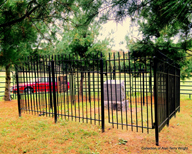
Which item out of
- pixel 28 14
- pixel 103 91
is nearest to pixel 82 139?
pixel 103 91

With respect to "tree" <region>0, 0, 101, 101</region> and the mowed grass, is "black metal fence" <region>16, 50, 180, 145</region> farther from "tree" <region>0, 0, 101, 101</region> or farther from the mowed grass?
"tree" <region>0, 0, 101, 101</region>

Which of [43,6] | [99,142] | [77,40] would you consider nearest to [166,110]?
[99,142]

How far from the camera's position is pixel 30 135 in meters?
4.93

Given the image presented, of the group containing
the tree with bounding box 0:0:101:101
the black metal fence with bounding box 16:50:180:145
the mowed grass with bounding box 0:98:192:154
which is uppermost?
the tree with bounding box 0:0:101:101

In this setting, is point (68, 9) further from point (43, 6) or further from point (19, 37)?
point (19, 37)

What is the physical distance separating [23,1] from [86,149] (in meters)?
4.89

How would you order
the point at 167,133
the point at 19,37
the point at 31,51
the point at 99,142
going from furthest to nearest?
1. the point at 31,51
2. the point at 19,37
3. the point at 167,133
4. the point at 99,142

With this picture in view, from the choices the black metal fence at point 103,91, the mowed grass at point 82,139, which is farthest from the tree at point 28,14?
the mowed grass at point 82,139

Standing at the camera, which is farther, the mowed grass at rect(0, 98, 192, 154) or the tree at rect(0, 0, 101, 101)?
the tree at rect(0, 0, 101, 101)

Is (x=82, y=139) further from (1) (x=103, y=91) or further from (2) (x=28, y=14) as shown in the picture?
(2) (x=28, y=14)

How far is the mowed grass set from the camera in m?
3.96

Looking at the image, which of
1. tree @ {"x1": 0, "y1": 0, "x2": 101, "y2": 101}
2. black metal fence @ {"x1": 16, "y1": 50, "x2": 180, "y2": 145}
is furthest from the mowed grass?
Answer: tree @ {"x1": 0, "y1": 0, "x2": 101, "y2": 101}

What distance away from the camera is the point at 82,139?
179 inches

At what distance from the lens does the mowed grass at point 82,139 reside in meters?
3.96
